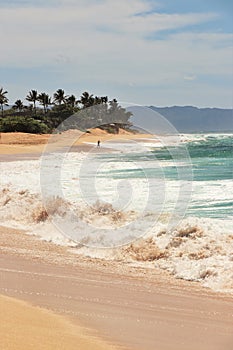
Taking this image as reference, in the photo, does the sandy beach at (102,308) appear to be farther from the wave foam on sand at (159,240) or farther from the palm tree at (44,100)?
the palm tree at (44,100)

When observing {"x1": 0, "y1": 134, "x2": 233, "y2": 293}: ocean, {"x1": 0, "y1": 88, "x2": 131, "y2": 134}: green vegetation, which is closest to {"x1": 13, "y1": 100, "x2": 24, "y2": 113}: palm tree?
{"x1": 0, "y1": 88, "x2": 131, "y2": 134}: green vegetation

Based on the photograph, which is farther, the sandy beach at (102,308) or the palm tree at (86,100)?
the palm tree at (86,100)

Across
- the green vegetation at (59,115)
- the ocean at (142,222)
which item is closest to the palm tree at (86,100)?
the green vegetation at (59,115)

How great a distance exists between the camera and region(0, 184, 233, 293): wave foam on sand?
779 cm

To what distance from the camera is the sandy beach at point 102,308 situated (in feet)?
16.6

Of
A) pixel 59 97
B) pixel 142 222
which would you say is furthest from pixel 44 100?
pixel 142 222

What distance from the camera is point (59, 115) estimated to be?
7194 centimetres

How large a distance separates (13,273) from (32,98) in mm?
70378

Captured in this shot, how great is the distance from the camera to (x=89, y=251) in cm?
934

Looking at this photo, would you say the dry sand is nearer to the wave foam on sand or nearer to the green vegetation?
the green vegetation

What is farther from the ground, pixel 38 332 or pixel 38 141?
pixel 38 141

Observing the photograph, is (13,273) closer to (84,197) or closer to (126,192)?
(84,197)

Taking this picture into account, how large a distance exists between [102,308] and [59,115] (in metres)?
67.1

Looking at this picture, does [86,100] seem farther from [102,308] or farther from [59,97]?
[102,308]
